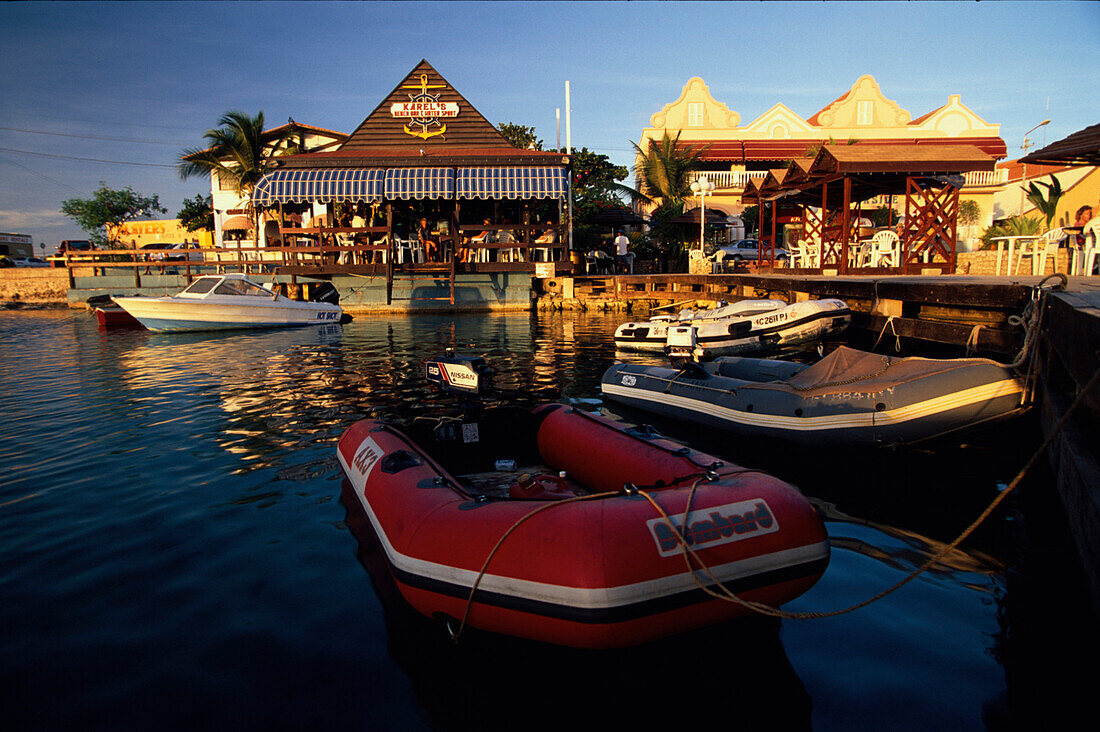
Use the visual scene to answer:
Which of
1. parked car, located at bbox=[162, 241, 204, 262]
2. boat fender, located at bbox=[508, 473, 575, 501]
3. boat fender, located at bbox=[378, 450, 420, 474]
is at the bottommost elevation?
boat fender, located at bbox=[508, 473, 575, 501]

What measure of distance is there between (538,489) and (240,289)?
17.4 metres

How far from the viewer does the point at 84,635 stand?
11.6ft

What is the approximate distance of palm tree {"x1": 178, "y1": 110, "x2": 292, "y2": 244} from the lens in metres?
30.2

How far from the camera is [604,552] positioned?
9.43ft

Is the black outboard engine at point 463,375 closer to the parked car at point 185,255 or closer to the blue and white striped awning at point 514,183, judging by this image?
the blue and white striped awning at point 514,183

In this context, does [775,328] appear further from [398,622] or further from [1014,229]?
[1014,229]

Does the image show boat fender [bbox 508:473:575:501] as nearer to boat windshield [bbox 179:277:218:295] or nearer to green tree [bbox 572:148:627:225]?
boat windshield [bbox 179:277:218:295]

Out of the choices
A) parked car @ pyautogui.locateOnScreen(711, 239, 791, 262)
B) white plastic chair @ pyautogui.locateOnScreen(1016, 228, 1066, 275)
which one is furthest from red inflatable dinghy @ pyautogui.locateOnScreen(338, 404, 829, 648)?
parked car @ pyautogui.locateOnScreen(711, 239, 791, 262)

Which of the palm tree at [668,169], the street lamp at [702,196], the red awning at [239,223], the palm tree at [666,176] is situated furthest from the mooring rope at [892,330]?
the red awning at [239,223]

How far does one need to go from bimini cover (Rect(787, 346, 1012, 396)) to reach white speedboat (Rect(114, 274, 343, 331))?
53.6ft

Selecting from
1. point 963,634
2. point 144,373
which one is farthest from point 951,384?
point 144,373

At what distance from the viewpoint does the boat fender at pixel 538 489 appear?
3.93 m

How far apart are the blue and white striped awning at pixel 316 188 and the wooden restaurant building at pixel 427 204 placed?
3 cm

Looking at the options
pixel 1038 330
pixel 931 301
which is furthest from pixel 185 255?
pixel 1038 330
